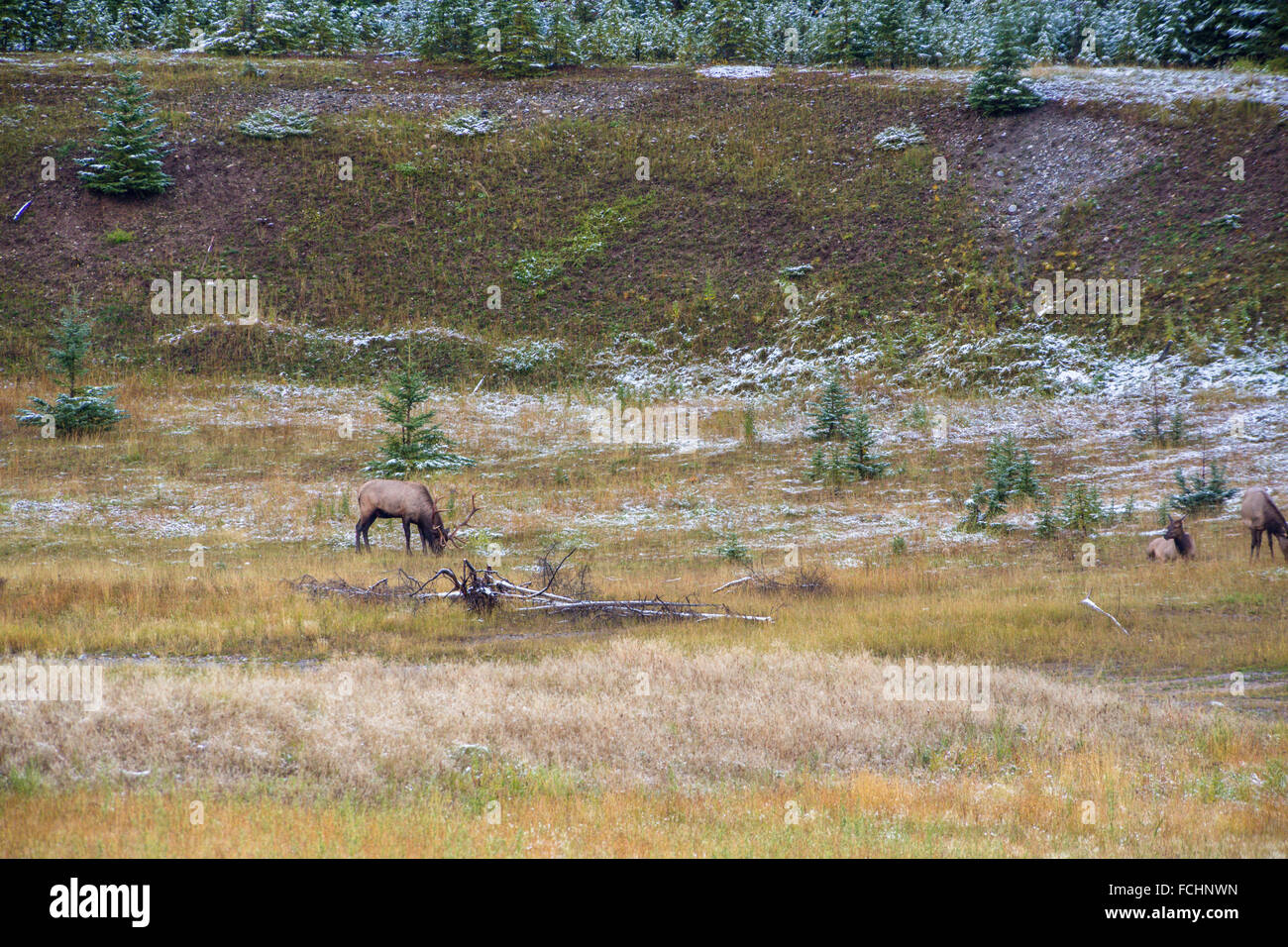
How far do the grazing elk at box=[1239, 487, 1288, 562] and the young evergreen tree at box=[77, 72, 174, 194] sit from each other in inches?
2018

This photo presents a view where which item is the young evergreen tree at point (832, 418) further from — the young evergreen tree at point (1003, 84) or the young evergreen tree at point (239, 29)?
the young evergreen tree at point (239, 29)

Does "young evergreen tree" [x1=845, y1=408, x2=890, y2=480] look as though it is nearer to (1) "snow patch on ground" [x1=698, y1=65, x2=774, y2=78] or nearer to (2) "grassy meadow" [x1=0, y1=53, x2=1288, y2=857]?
(2) "grassy meadow" [x1=0, y1=53, x2=1288, y2=857]

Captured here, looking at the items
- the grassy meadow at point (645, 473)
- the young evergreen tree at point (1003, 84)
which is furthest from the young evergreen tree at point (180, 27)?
the young evergreen tree at point (1003, 84)

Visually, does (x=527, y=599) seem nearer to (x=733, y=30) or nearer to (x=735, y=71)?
(x=735, y=71)

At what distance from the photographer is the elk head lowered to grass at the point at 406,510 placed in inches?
808

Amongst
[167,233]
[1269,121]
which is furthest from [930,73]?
[167,233]

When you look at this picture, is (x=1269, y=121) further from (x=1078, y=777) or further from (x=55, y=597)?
(x=55, y=597)

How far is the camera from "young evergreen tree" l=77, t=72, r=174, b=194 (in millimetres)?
46781

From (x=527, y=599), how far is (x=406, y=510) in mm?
5846

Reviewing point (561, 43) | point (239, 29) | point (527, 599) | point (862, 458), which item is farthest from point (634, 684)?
point (239, 29)

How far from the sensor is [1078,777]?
8.41 m

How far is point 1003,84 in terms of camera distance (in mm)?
49281

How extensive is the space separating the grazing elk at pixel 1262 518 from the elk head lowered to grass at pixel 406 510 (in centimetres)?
1594
